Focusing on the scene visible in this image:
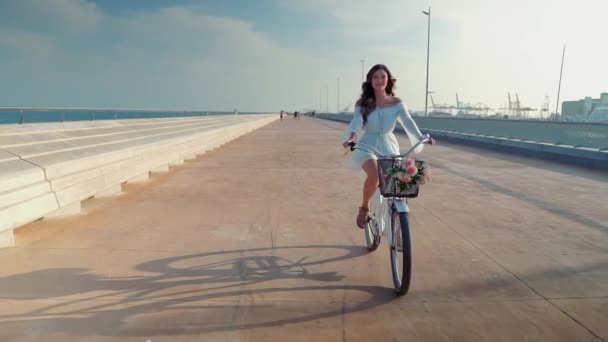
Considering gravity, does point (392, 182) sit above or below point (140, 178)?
above

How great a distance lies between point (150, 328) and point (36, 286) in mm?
1257

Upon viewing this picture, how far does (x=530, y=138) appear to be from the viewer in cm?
1420

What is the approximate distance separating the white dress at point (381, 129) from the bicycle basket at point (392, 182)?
38cm

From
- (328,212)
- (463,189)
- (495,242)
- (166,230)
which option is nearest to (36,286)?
(166,230)

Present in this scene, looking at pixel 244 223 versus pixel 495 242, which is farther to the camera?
pixel 244 223

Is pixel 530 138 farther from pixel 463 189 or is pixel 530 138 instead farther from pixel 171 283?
pixel 171 283

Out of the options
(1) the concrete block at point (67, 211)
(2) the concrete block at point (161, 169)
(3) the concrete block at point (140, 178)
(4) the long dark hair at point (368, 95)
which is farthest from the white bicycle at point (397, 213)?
(2) the concrete block at point (161, 169)

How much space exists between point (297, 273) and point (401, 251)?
3.21 ft

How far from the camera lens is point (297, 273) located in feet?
11.9

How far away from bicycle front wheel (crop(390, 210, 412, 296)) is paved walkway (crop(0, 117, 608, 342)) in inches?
5.7

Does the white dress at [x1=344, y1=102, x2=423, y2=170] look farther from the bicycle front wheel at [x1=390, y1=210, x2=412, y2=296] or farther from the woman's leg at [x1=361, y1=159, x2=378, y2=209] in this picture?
the bicycle front wheel at [x1=390, y1=210, x2=412, y2=296]

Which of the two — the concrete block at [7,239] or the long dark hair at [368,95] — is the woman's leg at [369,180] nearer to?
the long dark hair at [368,95]

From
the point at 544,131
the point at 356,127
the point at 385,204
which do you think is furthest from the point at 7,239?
the point at 544,131

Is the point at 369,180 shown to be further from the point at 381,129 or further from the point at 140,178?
the point at 140,178
